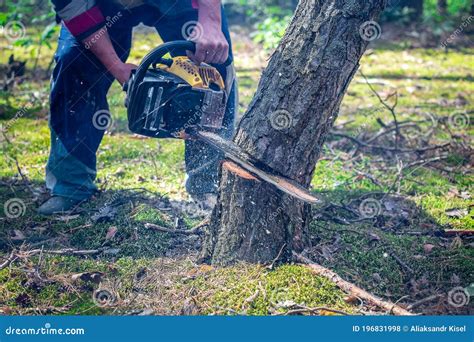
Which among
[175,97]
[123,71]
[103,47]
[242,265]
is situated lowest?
[242,265]

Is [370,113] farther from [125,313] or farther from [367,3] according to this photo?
[125,313]

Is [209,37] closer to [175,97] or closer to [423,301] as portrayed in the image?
[175,97]

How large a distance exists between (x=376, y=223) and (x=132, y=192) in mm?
1600

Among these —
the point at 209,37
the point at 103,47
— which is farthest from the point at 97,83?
the point at 209,37

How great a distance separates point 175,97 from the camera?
3137mm

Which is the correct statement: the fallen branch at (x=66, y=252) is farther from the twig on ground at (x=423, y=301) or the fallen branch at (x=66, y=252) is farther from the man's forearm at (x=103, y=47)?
the twig on ground at (x=423, y=301)

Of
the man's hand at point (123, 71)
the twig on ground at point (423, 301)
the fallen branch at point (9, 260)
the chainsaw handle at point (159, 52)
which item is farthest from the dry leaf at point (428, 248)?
the fallen branch at point (9, 260)

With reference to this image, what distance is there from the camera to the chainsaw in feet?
10.2

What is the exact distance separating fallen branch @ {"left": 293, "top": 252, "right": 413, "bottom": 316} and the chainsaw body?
38.5 inches

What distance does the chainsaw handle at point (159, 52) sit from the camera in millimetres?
3059

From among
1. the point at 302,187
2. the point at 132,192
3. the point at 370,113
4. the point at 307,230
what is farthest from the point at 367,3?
the point at 370,113

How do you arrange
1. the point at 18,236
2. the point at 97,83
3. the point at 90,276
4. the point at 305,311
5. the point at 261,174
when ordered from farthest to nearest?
the point at 97,83 < the point at 18,236 < the point at 90,276 < the point at 261,174 < the point at 305,311

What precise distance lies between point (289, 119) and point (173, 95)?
75 cm

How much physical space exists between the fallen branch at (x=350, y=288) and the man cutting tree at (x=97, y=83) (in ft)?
3.91
